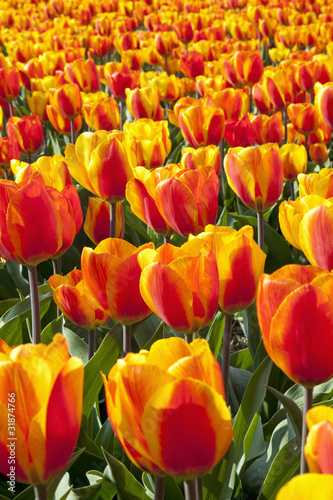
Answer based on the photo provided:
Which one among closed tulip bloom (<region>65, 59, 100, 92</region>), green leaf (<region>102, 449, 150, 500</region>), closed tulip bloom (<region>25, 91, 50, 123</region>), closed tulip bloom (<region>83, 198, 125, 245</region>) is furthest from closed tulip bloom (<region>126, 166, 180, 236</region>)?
closed tulip bloom (<region>65, 59, 100, 92</region>)

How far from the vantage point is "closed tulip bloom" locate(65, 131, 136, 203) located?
1.49m

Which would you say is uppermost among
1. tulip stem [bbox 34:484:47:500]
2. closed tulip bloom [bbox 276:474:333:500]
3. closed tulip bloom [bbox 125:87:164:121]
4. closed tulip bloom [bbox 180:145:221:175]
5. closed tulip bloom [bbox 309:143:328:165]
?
closed tulip bloom [bbox 276:474:333:500]

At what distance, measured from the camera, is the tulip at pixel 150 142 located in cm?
194

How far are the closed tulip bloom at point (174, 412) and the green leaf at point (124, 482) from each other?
278 mm

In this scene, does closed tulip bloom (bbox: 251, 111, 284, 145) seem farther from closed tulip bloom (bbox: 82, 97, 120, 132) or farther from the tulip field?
closed tulip bloom (bbox: 82, 97, 120, 132)

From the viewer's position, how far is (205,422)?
0.62 m

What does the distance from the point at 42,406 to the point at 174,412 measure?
5.1 inches

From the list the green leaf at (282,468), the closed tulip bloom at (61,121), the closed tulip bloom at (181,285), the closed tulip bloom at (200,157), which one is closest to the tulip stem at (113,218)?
the closed tulip bloom at (200,157)

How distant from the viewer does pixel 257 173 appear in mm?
1447

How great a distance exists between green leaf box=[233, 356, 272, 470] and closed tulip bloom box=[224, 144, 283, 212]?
48 cm

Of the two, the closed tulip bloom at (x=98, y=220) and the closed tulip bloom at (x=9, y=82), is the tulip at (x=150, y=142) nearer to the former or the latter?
the closed tulip bloom at (x=98, y=220)

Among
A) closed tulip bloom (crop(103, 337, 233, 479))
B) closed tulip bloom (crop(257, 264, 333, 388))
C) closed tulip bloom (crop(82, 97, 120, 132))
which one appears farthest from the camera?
closed tulip bloom (crop(82, 97, 120, 132))

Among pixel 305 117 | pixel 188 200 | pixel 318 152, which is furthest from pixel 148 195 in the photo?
pixel 318 152

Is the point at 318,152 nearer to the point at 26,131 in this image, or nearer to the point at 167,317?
the point at 26,131
